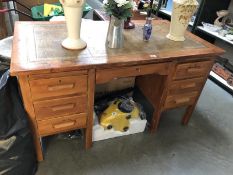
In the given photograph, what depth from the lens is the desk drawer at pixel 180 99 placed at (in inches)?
58.7

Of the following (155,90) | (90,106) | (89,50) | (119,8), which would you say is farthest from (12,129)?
(155,90)

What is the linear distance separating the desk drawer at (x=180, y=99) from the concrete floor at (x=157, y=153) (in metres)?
0.28

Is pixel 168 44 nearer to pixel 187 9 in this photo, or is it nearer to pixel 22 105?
pixel 187 9

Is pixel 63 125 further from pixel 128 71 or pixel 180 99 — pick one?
pixel 180 99

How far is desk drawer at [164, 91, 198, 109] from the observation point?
1.49 meters

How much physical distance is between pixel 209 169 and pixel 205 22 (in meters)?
1.63

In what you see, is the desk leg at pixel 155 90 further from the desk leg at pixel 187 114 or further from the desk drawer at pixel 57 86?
the desk drawer at pixel 57 86

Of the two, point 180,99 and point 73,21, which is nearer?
point 73,21

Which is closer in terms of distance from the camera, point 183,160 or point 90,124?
point 90,124

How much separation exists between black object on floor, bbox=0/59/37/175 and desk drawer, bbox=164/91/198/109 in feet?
3.03

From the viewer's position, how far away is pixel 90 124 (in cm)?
131

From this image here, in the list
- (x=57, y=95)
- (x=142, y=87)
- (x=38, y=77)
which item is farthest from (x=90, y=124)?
(x=142, y=87)

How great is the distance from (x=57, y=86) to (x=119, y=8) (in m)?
0.52

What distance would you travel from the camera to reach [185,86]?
1448 millimetres
